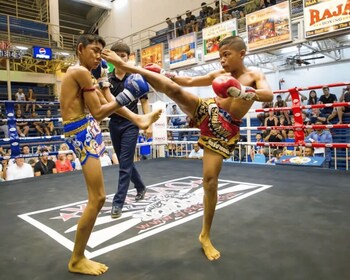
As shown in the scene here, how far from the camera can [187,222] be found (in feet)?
7.10

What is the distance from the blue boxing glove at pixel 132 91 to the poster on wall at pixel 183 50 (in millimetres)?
7700

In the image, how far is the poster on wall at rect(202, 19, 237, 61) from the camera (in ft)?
25.7

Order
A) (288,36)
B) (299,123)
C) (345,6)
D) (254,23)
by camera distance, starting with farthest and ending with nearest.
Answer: (254,23) → (288,36) → (345,6) → (299,123)

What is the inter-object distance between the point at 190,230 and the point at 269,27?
648 cm

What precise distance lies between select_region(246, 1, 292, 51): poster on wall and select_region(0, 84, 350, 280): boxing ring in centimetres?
440

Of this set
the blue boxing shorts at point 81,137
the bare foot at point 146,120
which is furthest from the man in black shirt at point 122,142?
the blue boxing shorts at point 81,137

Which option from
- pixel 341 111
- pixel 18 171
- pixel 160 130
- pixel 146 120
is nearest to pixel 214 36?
pixel 341 111

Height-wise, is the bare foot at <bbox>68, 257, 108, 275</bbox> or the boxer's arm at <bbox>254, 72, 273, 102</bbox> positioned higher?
the boxer's arm at <bbox>254, 72, 273, 102</bbox>

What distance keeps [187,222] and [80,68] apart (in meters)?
1.30

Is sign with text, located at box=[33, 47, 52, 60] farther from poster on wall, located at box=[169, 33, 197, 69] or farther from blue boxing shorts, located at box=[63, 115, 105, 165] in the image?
blue boxing shorts, located at box=[63, 115, 105, 165]

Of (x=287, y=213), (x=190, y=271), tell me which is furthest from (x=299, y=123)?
(x=190, y=271)

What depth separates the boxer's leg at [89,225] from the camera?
58.4 inches

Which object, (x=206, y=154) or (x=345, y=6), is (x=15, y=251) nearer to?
(x=206, y=154)

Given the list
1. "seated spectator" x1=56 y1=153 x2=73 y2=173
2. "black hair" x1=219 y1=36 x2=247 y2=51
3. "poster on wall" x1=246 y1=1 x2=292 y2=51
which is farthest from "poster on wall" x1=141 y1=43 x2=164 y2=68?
"black hair" x1=219 y1=36 x2=247 y2=51
